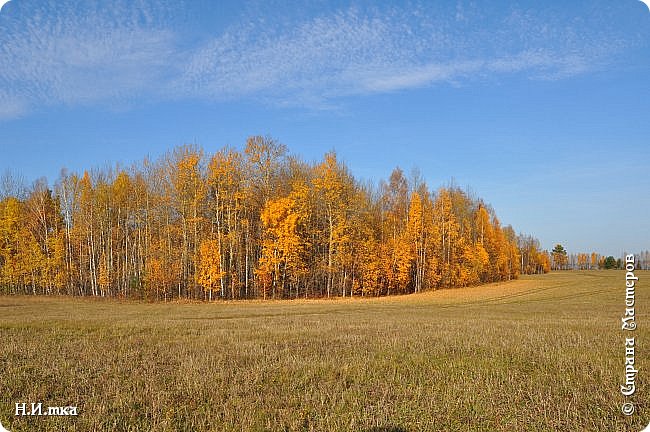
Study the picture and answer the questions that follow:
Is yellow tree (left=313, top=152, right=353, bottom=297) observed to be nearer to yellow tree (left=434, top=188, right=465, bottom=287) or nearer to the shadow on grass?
yellow tree (left=434, top=188, right=465, bottom=287)

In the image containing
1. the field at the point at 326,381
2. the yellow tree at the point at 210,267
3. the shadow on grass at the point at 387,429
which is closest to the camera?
the shadow on grass at the point at 387,429

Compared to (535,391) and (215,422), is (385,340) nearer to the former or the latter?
(535,391)

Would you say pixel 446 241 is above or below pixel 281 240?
below

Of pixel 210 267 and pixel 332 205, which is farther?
pixel 332 205

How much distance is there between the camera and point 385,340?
14.0 meters

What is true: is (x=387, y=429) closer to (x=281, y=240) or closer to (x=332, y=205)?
(x=281, y=240)

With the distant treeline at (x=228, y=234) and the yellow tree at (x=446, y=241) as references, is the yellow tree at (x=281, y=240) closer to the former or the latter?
the distant treeline at (x=228, y=234)

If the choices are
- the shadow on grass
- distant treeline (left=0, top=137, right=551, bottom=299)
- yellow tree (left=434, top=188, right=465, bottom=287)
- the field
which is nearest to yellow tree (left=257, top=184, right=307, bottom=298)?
distant treeline (left=0, top=137, right=551, bottom=299)

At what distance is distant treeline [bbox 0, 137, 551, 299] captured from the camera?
42844 mm

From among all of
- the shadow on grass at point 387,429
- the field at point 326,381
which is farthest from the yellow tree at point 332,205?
the shadow on grass at point 387,429

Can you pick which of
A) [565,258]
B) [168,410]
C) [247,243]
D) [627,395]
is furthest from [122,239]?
[565,258]

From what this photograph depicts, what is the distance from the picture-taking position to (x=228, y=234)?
138ft

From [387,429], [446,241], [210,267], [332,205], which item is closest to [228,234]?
[210,267]

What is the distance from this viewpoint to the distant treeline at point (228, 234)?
141ft
